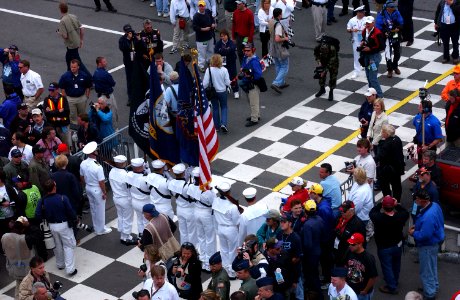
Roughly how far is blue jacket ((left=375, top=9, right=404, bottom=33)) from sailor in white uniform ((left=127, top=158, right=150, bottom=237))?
27.5 feet

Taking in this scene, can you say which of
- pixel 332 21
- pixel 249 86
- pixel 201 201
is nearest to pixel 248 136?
pixel 249 86

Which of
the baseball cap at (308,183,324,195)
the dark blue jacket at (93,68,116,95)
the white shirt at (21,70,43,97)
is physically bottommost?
the white shirt at (21,70,43,97)

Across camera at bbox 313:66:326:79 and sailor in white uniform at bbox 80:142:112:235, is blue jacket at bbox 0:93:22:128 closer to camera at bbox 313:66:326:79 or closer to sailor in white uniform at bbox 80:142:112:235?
sailor in white uniform at bbox 80:142:112:235

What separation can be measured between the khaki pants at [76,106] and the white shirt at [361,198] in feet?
24.8

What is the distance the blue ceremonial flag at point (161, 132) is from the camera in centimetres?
1816

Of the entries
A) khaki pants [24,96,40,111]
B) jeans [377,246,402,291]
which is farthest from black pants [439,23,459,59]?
jeans [377,246,402,291]

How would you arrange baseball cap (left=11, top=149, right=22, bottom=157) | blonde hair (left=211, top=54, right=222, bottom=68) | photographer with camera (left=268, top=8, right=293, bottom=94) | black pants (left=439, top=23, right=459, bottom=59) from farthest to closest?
1. black pants (left=439, top=23, right=459, bottom=59)
2. photographer with camera (left=268, top=8, right=293, bottom=94)
3. blonde hair (left=211, top=54, right=222, bottom=68)
4. baseball cap (left=11, top=149, right=22, bottom=157)

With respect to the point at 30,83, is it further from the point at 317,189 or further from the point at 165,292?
the point at 165,292

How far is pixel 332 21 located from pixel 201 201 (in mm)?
12099

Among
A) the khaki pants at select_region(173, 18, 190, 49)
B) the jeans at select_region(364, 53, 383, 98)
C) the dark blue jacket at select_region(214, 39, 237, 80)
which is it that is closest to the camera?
the jeans at select_region(364, 53, 383, 98)

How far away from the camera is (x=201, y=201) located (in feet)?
54.9

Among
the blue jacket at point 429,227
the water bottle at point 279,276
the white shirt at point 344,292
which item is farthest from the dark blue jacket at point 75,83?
the white shirt at point 344,292

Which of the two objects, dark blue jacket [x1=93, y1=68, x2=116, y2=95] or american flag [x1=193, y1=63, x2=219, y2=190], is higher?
american flag [x1=193, y1=63, x2=219, y2=190]

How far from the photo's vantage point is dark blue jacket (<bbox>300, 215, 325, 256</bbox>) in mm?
15273
